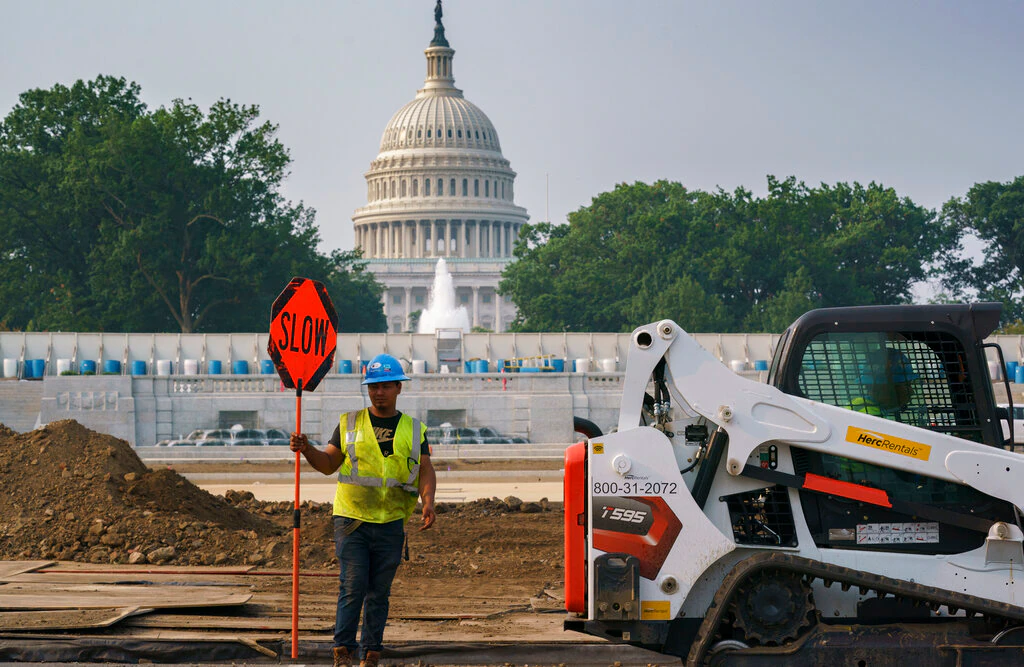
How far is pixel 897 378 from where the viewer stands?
816cm

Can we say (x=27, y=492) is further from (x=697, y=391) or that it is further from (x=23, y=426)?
(x=23, y=426)

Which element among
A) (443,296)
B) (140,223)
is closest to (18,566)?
(140,223)

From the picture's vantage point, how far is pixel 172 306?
7106cm

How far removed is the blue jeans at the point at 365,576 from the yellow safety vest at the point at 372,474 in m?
0.08

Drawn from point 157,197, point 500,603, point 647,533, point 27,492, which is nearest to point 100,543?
point 27,492

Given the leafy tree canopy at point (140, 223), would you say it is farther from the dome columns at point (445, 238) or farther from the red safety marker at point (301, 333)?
the dome columns at point (445, 238)

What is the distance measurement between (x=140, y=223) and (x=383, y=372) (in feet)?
212

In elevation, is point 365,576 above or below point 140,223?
below

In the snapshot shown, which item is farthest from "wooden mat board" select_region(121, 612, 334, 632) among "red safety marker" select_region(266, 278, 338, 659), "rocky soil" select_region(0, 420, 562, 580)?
"rocky soil" select_region(0, 420, 562, 580)

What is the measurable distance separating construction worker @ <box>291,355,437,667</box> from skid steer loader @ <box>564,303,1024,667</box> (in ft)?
3.96

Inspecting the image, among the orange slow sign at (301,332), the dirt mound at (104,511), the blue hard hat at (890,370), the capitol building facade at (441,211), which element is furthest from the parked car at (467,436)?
the capitol building facade at (441,211)

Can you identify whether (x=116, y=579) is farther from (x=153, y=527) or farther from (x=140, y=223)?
(x=140, y=223)

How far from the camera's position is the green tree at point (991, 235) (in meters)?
98.6

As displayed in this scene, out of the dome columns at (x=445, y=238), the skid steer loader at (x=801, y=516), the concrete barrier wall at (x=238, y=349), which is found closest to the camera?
the skid steer loader at (x=801, y=516)
